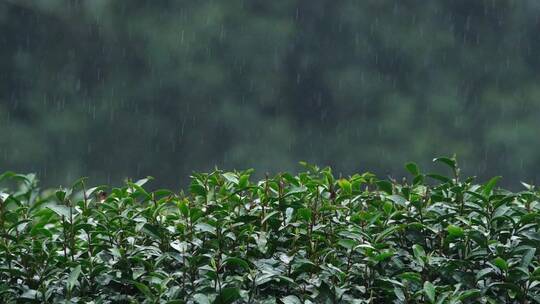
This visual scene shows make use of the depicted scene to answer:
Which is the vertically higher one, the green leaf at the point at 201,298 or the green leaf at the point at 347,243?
the green leaf at the point at 347,243

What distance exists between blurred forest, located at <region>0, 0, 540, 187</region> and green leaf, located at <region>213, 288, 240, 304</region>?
13281 mm

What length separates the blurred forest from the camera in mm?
16219

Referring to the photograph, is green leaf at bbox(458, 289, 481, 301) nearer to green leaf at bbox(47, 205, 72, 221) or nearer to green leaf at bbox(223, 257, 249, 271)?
green leaf at bbox(223, 257, 249, 271)

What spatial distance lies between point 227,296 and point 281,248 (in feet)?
0.94

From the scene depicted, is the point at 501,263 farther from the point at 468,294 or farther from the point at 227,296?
the point at 227,296

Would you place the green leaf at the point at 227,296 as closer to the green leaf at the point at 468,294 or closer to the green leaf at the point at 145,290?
the green leaf at the point at 145,290

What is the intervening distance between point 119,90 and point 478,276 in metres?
14.8

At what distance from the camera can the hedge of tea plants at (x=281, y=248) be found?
258 centimetres

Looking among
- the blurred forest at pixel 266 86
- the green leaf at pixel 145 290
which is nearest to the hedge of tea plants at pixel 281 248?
the green leaf at pixel 145 290

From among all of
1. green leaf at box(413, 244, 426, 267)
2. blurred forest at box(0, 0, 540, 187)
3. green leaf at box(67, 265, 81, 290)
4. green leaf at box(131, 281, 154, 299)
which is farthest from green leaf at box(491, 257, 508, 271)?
blurred forest at box(0, 0, 540, 187)

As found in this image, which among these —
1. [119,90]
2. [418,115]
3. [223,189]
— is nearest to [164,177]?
[119,90]

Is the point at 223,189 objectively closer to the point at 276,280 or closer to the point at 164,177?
the point at 276,280

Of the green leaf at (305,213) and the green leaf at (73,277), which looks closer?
the green leaf at (73,277)

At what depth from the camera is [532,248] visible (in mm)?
2627
